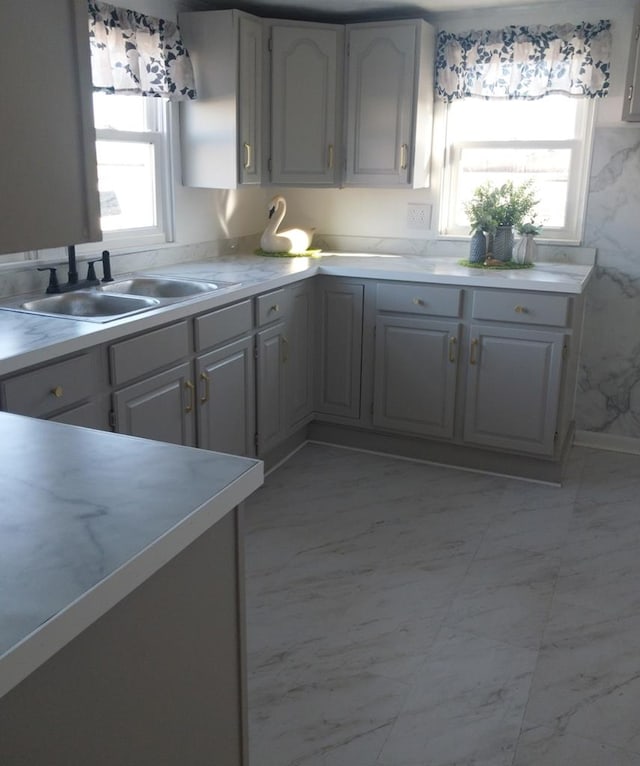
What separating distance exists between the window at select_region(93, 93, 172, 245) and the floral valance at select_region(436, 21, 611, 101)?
1463 mm

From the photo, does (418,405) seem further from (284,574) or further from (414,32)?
(414,32)

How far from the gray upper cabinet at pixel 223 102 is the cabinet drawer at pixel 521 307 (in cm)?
129

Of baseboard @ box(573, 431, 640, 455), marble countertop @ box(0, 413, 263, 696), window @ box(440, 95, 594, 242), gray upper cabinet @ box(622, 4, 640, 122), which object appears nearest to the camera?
marble countertop @ box(0, 413, 263, 696)

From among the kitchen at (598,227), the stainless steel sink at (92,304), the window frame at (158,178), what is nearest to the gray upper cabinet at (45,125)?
the stainless steel sink at (92,304)

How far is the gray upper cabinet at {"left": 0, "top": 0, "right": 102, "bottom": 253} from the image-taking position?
101 centimetres

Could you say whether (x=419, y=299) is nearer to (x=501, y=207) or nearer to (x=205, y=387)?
(x=501, y=207)

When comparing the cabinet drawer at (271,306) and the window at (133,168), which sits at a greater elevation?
the window at (133,168)

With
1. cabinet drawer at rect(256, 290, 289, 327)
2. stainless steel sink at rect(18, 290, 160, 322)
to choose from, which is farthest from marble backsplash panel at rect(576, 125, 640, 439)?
stainless steel sink at rect(18, 290, 160, 322)

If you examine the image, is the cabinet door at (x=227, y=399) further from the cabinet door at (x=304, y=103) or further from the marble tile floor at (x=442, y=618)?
the cabinet door at (x=304, y=103)

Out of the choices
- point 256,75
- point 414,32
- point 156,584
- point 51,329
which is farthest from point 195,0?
point 156,584

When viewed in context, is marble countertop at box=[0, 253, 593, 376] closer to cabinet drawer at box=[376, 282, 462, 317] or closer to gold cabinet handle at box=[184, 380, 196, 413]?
cabinet drawer at box=[376, 282, 462, 317]

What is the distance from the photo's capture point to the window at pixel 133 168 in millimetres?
3264

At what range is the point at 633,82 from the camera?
3.29 m

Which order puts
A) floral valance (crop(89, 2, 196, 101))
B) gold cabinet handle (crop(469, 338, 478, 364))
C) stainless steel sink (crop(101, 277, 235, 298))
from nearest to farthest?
floral valance (crop(89, 2, 196, 101)), stainless steel sink (crop(101, 277, 235, 298)), gold cabinet handle (crop(469, 338, 478, 364))
